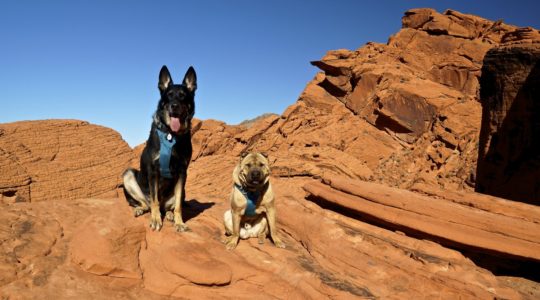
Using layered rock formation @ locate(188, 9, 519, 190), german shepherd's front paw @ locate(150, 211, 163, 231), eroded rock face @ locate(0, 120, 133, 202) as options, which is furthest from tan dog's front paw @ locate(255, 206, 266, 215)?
eroded rock face @ locate(0, 120, 133, 202)

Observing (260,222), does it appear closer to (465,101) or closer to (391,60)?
(465,101)

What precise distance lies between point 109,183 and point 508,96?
52.6 feet

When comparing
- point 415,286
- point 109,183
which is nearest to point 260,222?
point 415,286

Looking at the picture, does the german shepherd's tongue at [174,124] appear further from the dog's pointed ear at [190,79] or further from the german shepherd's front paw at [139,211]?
the german shepherd's front paw at [139,211]

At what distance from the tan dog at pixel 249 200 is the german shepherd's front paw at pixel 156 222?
1062mm

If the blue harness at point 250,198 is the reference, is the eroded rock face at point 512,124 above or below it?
above

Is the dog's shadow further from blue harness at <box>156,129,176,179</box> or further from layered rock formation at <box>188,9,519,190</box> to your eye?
layered rock formation at <box>188,9,519,190</box>

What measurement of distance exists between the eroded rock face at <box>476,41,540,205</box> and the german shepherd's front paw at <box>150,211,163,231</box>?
799cm

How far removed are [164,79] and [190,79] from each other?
1.27 feet

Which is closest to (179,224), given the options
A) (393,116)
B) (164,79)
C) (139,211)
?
(139,211)

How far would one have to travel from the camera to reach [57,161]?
1563cm

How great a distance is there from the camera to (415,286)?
5105 millimetres

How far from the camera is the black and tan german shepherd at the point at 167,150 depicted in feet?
16.7

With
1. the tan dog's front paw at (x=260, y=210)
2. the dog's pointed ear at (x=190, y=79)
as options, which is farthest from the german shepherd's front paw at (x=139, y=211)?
the dog's pointed ear at (x=190, y=79)
